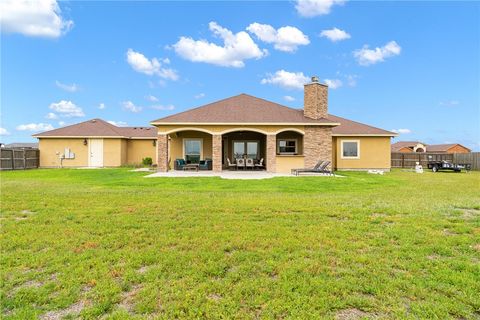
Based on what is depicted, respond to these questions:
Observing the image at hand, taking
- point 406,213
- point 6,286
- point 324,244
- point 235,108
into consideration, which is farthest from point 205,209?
point 235,108

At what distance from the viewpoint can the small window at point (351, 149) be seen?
23.6 m

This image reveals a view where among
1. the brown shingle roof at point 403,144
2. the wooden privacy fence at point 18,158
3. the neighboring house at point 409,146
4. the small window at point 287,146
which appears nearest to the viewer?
the small window at point 287,146

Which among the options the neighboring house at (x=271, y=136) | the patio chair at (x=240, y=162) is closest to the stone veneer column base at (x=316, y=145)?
the neighboring house at (x=271, y=136)

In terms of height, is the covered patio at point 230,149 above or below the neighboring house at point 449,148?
below

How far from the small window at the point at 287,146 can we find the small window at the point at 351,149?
4644 mm

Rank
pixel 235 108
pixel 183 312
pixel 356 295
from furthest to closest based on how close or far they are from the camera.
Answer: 1. pixel 235 108
2. pixel 356 295
3. pixel 183 312

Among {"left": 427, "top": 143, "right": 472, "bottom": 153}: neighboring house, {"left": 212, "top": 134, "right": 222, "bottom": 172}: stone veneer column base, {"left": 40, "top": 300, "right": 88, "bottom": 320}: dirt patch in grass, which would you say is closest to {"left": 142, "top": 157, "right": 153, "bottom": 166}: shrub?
{"left": 212, "top": 134, "right": 222, "bottom": 172}: stone veneer column base

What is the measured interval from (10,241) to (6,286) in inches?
77.4

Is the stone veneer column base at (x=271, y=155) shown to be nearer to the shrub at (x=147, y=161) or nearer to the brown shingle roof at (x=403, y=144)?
the shrub at (x=147, y=161)

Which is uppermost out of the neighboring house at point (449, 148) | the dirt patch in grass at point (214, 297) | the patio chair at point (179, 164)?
the neighboring house at point (449, 148)

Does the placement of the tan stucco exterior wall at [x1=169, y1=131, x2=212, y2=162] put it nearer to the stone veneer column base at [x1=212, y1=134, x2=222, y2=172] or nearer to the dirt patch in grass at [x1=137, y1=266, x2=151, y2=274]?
the stone veneer column base at [x1=212, y1=134, x2=222, y2=172]

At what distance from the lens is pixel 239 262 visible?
13.4ft

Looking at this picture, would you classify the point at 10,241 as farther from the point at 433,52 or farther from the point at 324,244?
the point at 433,52

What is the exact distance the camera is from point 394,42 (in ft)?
74.5
